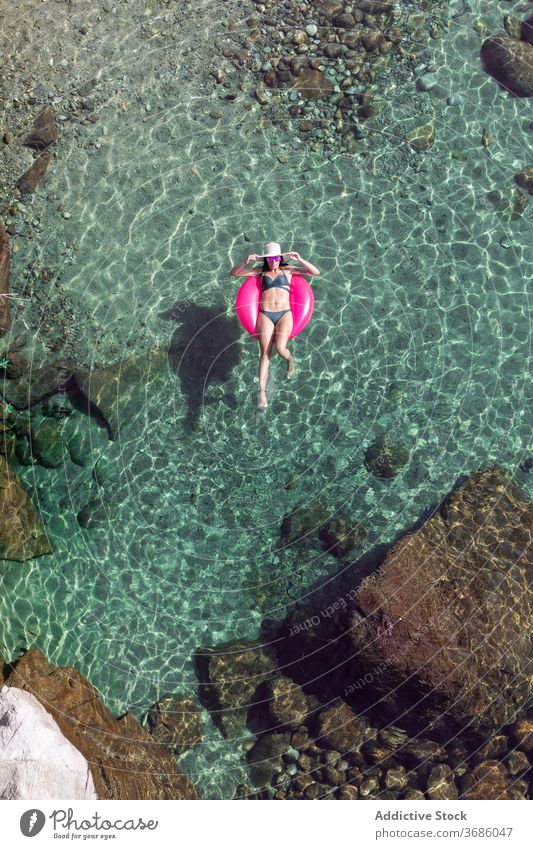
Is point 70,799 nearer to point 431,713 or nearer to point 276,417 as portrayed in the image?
point 431,713

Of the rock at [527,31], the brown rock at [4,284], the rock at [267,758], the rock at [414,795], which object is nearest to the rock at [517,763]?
the rock at [414,795]

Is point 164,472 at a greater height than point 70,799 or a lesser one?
greater

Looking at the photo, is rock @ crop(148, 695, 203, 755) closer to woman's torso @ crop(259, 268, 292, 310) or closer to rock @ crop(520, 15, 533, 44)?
woman's torso @ crop(259, 268, 292, 310)

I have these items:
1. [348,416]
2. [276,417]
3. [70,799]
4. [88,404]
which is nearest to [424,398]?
[348,416]

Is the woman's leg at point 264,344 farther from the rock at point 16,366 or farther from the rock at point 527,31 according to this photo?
the rock at point 527,31

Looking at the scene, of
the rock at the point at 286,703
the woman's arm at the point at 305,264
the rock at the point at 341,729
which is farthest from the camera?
Answer: the woman's arm at the point at 305,264

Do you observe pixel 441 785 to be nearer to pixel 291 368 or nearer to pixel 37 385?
pixel 291 368
